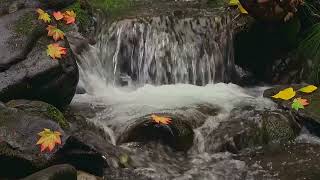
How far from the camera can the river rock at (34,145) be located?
4.64 meters

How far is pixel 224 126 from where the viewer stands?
6.16m

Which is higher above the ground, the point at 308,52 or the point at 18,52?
the point at 18,52

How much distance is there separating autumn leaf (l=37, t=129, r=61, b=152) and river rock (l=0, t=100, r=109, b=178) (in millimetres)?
39

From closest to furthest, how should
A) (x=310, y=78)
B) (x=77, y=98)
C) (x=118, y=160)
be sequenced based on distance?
(x=118, y=160) → (x=77, y=98) → (x=310, y=78)

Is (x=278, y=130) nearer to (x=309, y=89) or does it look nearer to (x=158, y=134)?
(x=309, y=89)

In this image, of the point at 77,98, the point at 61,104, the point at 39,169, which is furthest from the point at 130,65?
the point at 39,169

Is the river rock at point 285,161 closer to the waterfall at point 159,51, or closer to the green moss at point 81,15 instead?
the waterfall at point 159,51

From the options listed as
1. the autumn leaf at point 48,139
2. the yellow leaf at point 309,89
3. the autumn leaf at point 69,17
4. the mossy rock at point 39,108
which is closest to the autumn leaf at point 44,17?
the autumn leaf at point 69,17

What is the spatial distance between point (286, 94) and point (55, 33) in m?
2.87

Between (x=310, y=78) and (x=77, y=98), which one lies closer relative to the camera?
(x=77, y=98)

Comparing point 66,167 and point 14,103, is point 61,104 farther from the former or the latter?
point 66,167

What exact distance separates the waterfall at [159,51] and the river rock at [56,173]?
10.3 feet

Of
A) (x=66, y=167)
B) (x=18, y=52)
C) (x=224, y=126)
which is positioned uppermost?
(x=18, y=52)

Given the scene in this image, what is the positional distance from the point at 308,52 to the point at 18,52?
12.8 feet
